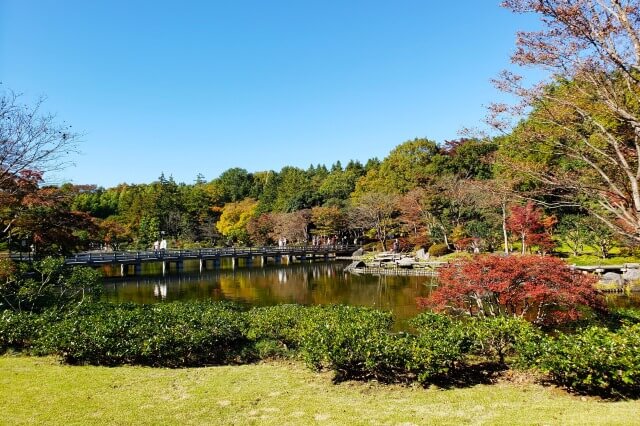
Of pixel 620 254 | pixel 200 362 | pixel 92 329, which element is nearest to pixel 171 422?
pixel 200 362

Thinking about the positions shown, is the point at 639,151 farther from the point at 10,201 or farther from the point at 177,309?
the point at 10,201

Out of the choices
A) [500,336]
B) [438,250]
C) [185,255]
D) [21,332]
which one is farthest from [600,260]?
[185,255]

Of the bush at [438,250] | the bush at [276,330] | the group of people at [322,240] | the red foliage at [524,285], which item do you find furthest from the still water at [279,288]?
the group of people at [322,240]

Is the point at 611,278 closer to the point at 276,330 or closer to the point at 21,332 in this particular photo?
the point at 276,330

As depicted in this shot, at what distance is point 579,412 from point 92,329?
7.46 m

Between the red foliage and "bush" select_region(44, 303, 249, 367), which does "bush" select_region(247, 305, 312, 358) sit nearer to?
"bush" select_region(44, 303, 249, 367)

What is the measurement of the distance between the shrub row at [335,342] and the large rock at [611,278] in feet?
41.4

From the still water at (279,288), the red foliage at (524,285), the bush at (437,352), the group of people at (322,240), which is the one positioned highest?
the group of people at (322,240)

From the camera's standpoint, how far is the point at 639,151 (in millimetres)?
6434

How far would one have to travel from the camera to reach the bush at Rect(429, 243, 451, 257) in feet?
106

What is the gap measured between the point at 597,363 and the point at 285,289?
18584 mm

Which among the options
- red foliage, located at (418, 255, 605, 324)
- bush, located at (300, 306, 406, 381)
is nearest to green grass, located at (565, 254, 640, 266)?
red foliage, located at (418, 255, 605, 324)

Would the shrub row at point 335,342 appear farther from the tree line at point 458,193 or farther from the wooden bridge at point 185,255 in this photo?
the wooden bridge at point 185,255

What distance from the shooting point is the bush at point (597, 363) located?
17.6ft
